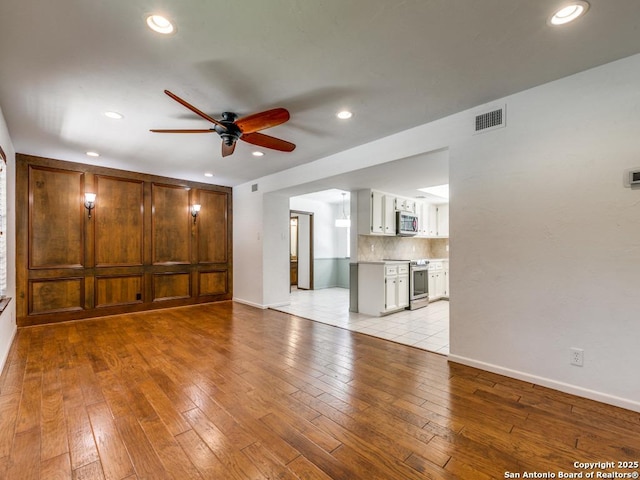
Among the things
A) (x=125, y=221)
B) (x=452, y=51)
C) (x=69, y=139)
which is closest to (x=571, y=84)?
(x=452, y=51)

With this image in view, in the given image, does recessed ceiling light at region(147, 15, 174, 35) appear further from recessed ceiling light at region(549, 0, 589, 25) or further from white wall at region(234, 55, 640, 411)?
white wall at region(234, 55, 640, 411)

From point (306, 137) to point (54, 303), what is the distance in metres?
4.82

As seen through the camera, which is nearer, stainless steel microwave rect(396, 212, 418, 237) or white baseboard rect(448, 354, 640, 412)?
white baseboard rect(448, 354, 640, 412)

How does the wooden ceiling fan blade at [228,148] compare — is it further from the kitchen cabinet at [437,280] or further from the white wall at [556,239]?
the kitchen cabinet at [437,280]

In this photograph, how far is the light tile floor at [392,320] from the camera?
12.8 feet

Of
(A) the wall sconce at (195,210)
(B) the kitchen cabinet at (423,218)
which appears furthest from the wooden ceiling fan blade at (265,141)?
(B) the kitchen cabinet at (423,218)

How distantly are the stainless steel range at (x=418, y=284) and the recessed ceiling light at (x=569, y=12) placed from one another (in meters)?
4.34

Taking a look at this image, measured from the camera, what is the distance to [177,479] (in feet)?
5.04

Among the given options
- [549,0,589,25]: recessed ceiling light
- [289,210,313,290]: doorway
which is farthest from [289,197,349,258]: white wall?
[549,0,589,25]: recessed ceiling light

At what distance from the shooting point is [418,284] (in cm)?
608

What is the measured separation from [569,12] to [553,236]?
1.61m

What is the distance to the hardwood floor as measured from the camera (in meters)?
1.65

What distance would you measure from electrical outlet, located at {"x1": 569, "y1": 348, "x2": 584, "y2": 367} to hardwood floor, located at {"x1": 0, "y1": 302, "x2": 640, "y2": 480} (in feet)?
0.90

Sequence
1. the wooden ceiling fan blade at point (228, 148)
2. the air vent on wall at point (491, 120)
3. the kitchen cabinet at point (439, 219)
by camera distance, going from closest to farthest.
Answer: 1. the air vent on wall at point (491, 120)
2. the wooden ceiling fan blade at point (228, 148)
3. the kitchen cabinet at point (439, 219)
